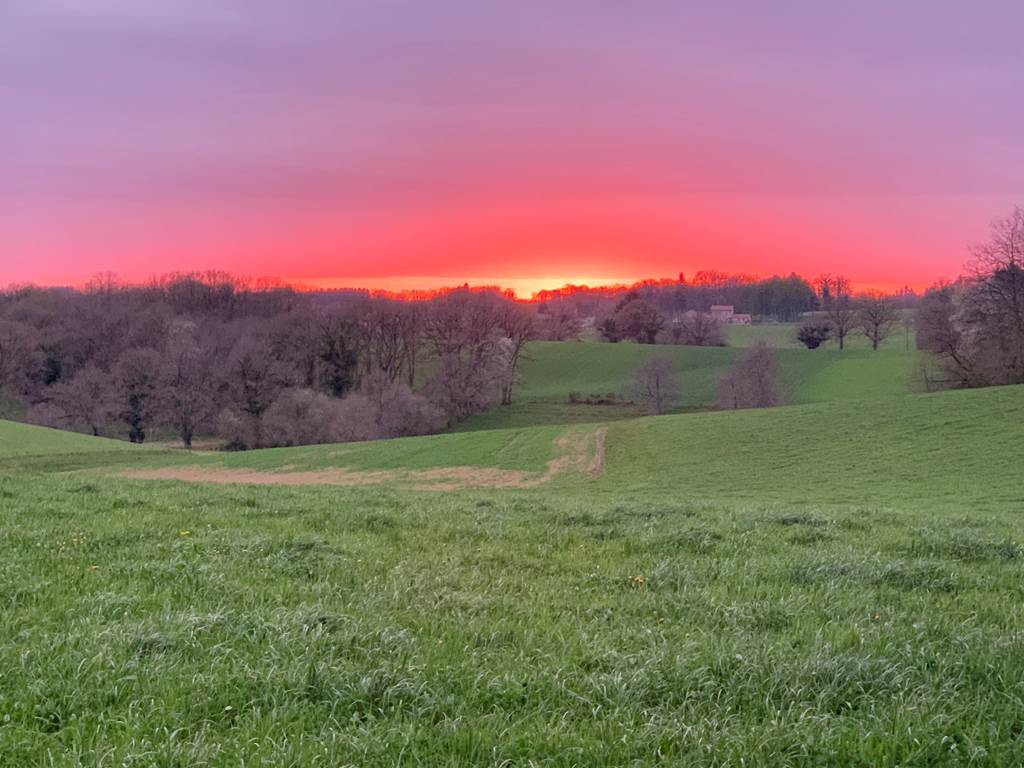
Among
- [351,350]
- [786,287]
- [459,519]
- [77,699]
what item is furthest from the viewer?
[786,287]

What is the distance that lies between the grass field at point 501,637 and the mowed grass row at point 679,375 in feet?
225

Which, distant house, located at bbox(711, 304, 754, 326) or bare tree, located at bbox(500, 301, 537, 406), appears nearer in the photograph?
bare tree, located at bbox(500, 301, 537, 406)

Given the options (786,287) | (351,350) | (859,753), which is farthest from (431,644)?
(786,287)

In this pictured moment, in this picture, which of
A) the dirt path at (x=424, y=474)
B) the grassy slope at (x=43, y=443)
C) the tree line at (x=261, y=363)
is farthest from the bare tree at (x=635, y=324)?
the grassy slope at (x=43, y=443)

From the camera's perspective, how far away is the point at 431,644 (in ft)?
15.4

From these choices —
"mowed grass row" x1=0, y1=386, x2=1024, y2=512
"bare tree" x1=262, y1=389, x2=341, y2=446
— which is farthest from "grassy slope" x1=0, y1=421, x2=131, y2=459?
"bare tree" x1=262, y1=389, x2=341, y2=446

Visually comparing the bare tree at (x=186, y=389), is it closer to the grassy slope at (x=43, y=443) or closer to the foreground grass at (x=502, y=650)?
the grassy slope at (x=43, y=443)

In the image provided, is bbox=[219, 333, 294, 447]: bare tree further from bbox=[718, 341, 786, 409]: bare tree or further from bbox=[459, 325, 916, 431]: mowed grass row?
bbox=[718, 341, 786, 409]: bare tree

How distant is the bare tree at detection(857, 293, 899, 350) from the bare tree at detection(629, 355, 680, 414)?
143 ft

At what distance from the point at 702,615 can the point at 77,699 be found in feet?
13.2

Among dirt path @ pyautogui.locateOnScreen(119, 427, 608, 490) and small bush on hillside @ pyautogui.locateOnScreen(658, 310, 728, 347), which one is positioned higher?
small bush on hillside @ pyautogui.locateOnScreen(658, 310, 728, 347)

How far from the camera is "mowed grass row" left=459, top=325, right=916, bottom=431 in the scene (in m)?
82.2

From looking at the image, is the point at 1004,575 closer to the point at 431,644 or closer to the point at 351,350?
the point at 431,644

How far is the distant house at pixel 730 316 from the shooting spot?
143 meters
